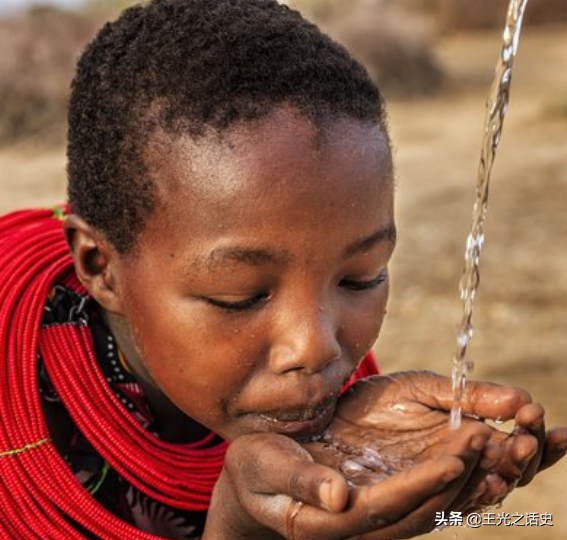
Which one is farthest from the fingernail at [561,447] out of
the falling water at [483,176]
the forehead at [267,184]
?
the forehead at [267,184]

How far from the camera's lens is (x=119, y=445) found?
2.14 meters

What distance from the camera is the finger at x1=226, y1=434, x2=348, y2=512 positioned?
153 cm

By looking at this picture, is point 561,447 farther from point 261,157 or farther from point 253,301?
point 261,157

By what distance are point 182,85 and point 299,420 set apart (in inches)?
23.5

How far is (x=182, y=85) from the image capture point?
1838 mm

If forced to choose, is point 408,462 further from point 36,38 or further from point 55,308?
point 36,38

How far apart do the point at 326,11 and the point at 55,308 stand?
9.18m

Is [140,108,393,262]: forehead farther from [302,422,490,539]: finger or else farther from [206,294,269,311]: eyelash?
[302,422,490,539]: finger

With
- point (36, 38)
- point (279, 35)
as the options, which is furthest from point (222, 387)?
point (36, 38)

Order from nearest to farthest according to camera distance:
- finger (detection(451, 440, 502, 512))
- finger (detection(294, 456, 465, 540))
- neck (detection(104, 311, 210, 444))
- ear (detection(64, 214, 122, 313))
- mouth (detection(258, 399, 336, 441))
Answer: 1. finger (detection(294, 456, 465, 540))
2. finger (detection(451, 440, 502, 512))
3. mouth (detection(258, 399, 336, 441))
4. ear (detection(64, 214, 122, 313))
5. neck (detection(104, 311, 210, 444))

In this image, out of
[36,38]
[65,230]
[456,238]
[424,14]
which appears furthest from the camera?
[424,14]

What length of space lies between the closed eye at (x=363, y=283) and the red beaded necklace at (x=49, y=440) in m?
0.58

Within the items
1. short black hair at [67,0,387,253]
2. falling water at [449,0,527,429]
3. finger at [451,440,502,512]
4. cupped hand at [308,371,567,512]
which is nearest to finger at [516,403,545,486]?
cupped hand at [308,371,567,512]

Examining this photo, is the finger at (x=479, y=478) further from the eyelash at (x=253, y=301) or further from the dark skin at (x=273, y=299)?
the eyelash at (x=253, y=301)
